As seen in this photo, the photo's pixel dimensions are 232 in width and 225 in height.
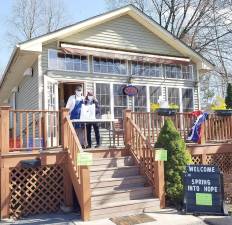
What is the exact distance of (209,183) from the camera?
6746 millimetres

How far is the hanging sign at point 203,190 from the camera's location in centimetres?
665

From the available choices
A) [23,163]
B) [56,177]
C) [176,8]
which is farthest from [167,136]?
[176,8]

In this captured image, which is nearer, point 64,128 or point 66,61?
point 64,128

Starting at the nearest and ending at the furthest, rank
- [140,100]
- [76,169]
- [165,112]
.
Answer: [76,169], [165,112], [140,100]

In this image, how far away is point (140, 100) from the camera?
1225 cm

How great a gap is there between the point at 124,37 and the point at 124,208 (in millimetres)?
6990

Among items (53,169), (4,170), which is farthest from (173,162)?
(4,170)

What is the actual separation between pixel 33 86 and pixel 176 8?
1948 centimetres

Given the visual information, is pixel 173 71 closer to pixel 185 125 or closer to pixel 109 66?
pixel 109 66

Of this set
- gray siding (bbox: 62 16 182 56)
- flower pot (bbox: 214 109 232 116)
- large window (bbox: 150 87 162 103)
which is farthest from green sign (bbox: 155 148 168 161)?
gray siding (bbox: 62 16 182 56)

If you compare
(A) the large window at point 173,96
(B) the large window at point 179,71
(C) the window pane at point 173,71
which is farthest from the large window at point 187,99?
(C) the window pane at point 173,71

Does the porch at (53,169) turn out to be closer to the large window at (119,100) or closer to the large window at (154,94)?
the large window at (119,100)

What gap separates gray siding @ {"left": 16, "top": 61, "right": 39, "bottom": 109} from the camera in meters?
10.9

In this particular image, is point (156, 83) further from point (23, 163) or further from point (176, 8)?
point (176, 8)
